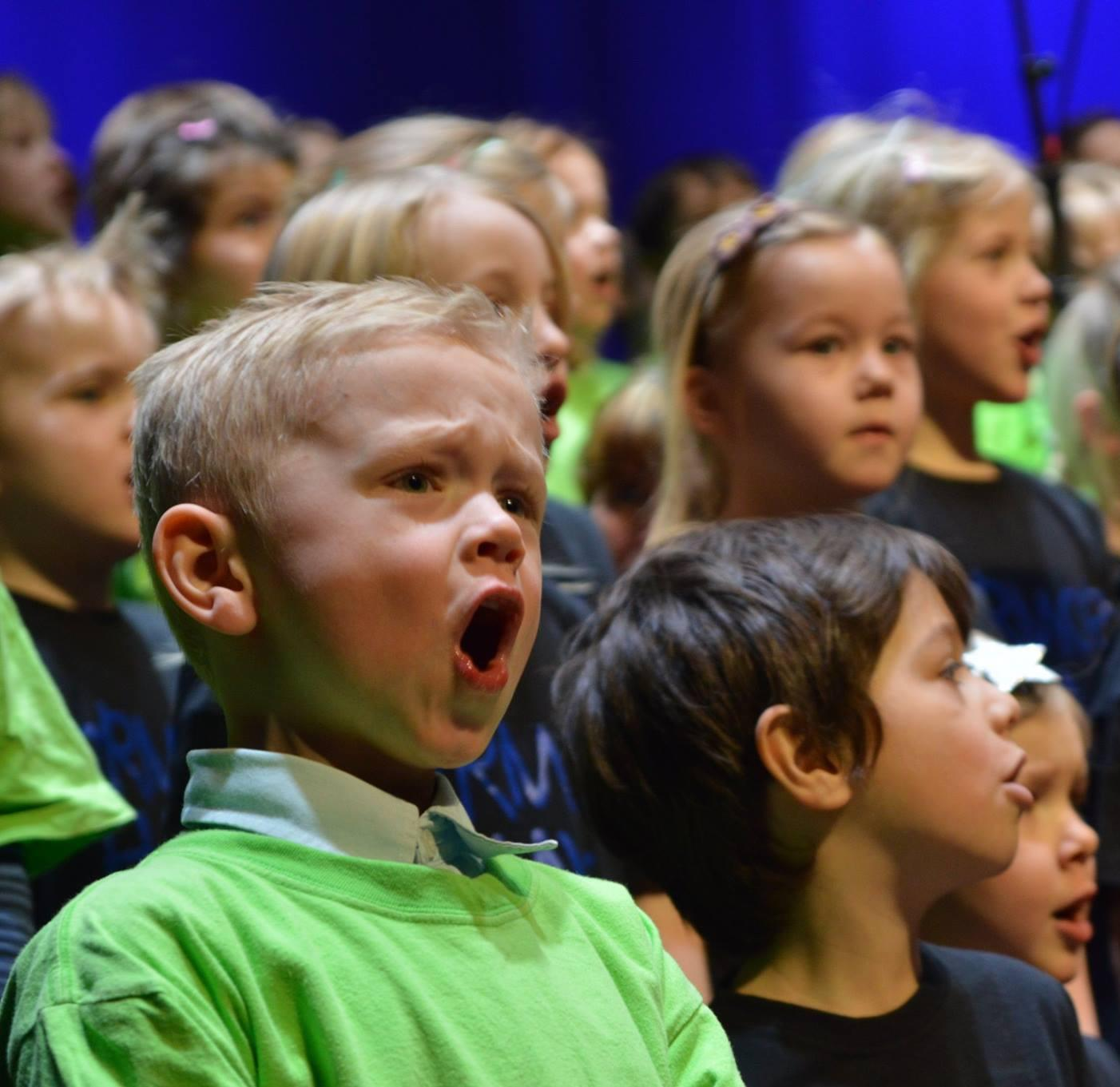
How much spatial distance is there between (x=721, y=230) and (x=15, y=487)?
3.06 ft

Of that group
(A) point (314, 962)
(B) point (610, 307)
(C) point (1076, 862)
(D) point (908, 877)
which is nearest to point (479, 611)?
(A) point (314, 962)

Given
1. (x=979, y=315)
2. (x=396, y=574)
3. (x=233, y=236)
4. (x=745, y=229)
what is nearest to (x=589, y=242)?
(x=233, y=236)

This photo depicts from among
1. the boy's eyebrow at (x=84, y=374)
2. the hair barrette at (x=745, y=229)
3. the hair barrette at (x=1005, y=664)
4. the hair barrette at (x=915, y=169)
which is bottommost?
the hair barrette at (x=1005, y=664)

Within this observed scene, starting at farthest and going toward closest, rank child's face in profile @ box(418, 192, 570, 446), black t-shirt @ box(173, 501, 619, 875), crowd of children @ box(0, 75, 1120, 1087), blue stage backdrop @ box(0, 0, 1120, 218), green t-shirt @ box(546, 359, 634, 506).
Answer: blue stage backdrop @ box(0, 0, 1120, 218) < green t-shirt @ box(546, 359, 634, 506) < child's face in profile @ box(418, 192, 570, 446) < black t-shirt @ box(173, 501, 619, 875) < crowd of children @ box(0, 75, 1120, 1087)

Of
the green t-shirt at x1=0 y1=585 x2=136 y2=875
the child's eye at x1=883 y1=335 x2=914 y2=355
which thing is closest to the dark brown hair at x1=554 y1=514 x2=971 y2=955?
the green t-shirt at x1=0 y1=585 x2=136 y2=875

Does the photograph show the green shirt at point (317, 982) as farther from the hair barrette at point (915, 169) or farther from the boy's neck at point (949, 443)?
the hair barrette at point (915, 169)

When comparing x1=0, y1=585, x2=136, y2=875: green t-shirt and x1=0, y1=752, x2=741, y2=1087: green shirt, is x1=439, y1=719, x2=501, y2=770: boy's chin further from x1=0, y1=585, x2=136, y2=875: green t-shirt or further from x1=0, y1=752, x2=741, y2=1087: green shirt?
x1=0, y1=585, x2=136, y2=875: green t-shirt

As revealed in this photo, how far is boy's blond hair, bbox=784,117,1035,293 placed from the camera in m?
2.66

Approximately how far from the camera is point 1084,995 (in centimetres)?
196

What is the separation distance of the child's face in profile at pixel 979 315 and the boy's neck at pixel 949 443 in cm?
2

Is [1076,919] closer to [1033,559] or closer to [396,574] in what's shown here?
[1033,559]

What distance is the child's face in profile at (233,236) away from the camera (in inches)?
111

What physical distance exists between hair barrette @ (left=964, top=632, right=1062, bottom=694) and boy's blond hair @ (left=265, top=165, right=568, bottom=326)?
0.62 m

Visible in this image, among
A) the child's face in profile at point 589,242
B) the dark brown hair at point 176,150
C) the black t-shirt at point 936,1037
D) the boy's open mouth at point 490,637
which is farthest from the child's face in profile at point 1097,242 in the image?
the boy's open mouth at point 490,637
